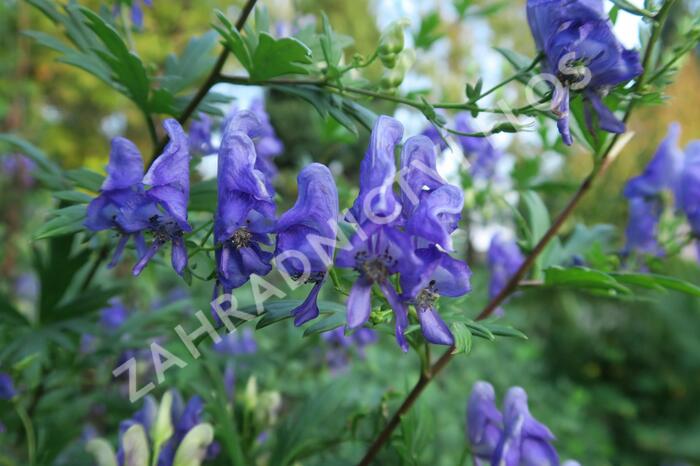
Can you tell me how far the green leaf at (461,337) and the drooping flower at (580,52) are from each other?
311 millimetres

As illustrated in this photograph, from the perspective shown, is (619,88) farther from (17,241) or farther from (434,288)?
(17,241)

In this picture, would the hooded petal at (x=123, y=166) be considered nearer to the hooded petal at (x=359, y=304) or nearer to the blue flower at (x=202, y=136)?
the hooded petal at (x=359, y=304)

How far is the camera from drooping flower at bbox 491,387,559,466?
1112 mm

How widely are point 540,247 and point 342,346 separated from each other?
138 centimetres

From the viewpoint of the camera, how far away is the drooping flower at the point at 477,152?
2.37 m

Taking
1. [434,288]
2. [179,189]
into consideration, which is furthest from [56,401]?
[434,288]

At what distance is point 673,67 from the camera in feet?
3.62

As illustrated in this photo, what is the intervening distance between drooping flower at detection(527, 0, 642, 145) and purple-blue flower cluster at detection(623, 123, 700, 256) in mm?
839

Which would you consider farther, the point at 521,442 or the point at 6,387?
the point at 6,387

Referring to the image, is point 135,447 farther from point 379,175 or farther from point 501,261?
Answer: point 501,261

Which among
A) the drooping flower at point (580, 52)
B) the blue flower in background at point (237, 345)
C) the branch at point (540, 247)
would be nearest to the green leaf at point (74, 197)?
the branch at point (540, 247)

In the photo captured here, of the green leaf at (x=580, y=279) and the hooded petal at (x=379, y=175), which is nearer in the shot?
the hooded petal at (x=379, y=175)

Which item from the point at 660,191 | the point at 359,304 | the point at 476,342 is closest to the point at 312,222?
the point at 359,304

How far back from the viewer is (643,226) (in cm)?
175
